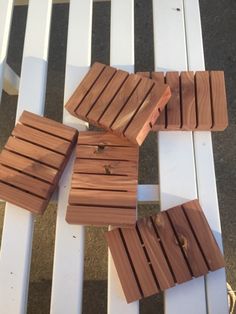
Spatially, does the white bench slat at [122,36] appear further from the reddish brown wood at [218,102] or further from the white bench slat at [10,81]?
the white bench slat at [10,81]

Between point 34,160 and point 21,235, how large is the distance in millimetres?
163

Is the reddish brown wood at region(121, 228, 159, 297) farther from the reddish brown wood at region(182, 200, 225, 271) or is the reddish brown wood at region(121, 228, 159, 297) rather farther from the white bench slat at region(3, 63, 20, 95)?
the white bench slat at region(3, 63, 20, 95)

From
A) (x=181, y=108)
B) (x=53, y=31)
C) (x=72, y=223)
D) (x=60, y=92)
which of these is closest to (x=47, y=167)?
(x=72, y=223)

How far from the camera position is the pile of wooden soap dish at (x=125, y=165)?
774 millimetres

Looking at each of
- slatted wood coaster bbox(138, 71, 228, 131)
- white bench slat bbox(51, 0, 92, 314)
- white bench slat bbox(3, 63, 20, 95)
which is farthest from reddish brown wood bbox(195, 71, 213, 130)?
white bench slat bbox(3, 63, 20, 95)

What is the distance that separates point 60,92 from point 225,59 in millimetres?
616

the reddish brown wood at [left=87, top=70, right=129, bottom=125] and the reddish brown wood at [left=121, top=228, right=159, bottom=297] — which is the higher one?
the reddish brown wood at [left=87, top=70, right=129, bottom=125]

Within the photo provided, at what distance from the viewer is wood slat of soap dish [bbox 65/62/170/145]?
0.82 metres

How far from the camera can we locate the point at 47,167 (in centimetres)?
A: 85

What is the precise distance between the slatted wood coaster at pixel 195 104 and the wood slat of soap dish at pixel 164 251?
0.17 metres

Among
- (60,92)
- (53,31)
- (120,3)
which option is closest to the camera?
(120,3)

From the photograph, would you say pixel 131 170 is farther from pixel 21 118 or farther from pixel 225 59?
pixel 225 59

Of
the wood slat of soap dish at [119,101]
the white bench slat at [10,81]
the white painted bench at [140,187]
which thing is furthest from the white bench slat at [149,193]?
the white bench slat at [10,81]

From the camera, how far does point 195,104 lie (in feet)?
2.85
